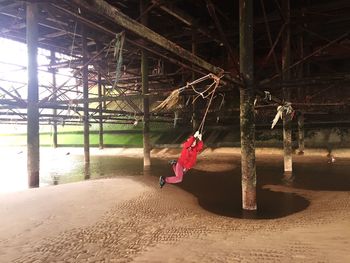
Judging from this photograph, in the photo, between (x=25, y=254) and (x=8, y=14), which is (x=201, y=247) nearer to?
(x=25, y=254)

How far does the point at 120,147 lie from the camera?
77.8 ft

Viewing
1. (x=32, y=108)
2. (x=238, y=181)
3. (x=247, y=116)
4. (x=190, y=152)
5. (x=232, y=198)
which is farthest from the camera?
(x=238, y=181)

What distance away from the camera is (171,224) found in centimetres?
617

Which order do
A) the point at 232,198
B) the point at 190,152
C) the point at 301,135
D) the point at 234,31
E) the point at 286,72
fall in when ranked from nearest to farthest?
the point at 190,152
the point at 232,198
the point at 286,72
the point at 234,31
the point at 301,135

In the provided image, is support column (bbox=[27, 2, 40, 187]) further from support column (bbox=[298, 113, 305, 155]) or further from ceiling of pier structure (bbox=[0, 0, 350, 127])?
support column (bbox=[298, 113, 305, 155])

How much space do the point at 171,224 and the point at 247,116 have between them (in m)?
3.04

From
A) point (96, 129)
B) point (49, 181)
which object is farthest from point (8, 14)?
point (96, 129)

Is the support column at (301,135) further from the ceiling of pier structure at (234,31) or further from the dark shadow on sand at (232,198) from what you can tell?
the dark shadow on sand at (232,198)

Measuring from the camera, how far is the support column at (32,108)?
33.2ft

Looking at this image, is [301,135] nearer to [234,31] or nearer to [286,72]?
[286,72]

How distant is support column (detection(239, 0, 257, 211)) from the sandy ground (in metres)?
0.52

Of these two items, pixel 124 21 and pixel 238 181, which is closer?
pixel 124 21

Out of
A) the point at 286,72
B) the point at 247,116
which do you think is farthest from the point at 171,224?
the point at 286,72

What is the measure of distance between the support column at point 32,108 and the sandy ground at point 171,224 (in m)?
1.51
